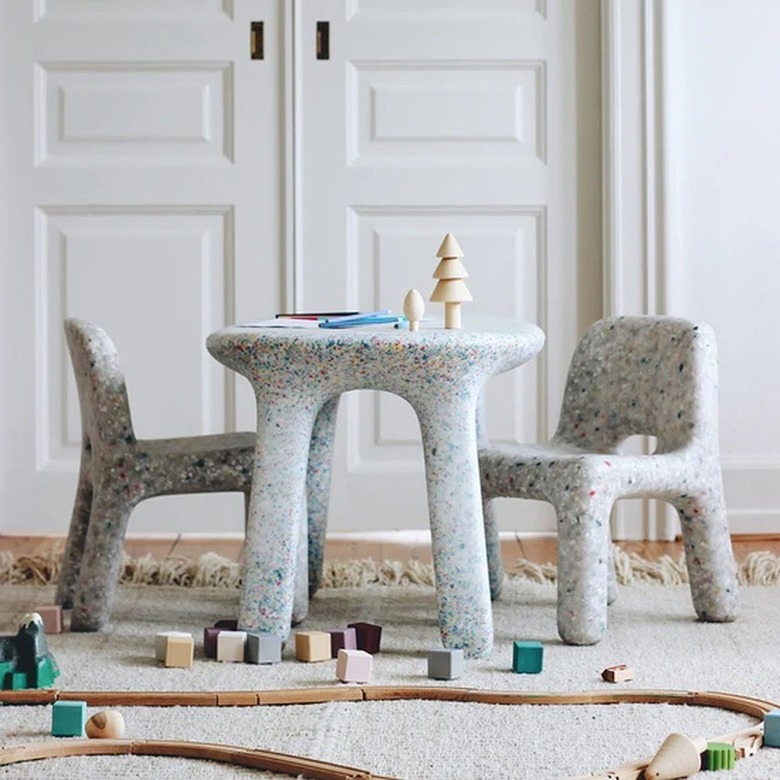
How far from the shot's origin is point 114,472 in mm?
2523

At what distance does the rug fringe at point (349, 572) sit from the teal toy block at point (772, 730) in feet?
3.73

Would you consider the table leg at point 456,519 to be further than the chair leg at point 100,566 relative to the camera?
No

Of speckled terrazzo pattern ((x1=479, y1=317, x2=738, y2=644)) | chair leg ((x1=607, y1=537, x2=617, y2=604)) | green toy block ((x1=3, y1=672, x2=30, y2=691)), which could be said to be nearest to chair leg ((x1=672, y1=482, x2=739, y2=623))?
speckled terrazzo pattern ((x1=479, y1=317, x2=738, y2=644))

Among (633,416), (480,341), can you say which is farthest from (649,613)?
(480,341)

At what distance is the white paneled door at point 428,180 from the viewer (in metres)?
3.61

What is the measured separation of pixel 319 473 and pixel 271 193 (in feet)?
3.53

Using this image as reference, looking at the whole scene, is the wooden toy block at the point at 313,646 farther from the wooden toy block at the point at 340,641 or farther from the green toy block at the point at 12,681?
the green toy block at the point at 12,681

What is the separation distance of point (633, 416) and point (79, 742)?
1.28 meters

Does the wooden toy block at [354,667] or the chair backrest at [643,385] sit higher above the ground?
the chair backrest at [643,385]

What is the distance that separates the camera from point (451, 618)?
7.55ft

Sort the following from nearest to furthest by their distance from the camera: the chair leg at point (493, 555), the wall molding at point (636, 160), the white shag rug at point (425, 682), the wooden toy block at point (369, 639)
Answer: the white shag rug at point (425, 682), the wooden toy block at point (369, 639), the chair leg at point (493, 555), the wall molding at point (636, 160)

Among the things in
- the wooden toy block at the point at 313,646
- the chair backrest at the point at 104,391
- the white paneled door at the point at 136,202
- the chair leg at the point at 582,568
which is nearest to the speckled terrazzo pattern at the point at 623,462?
the chair leg at the point at 582,568

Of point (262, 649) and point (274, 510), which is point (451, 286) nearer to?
point (274, 510)

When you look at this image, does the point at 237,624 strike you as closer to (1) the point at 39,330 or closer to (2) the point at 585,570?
(2) the point at 585,570
